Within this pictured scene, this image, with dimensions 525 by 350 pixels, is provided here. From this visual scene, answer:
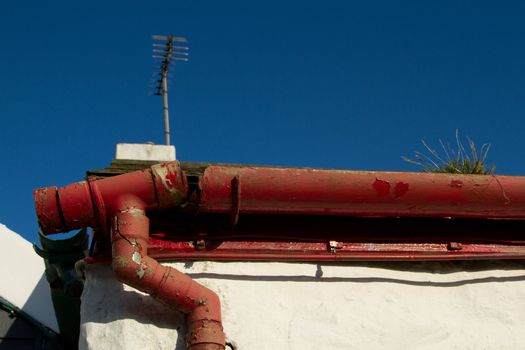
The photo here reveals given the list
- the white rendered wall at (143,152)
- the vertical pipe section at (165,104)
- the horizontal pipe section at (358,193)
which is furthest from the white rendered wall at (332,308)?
the vertical pipe section at (165,104)

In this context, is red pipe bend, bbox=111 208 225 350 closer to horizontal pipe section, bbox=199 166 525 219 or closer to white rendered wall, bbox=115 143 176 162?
horizontal pipe section, bbox=199 166 525 219

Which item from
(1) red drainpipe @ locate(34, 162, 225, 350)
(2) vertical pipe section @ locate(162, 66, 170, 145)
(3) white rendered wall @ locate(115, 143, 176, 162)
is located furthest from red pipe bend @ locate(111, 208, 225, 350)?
(2) vertical pipe section @ locate(162, 66, 170, 145)

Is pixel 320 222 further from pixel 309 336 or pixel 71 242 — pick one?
pixel 71 242

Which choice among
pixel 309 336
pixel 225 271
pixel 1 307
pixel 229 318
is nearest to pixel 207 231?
pixel 225 271

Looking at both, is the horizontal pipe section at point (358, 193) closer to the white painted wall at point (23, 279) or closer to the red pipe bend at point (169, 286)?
the red pipe bend at point (169, 286)

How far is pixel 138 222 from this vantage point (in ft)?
13.5

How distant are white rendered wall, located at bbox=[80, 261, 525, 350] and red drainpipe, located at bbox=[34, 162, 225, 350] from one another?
0.48 ft

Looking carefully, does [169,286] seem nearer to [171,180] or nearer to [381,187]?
[171,180]

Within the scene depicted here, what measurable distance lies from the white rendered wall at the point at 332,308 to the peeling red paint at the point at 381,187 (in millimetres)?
412

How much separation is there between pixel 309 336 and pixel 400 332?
0.49m

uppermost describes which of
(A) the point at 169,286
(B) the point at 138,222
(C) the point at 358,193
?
(C) the point at 358,193

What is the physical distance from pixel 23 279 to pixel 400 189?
11.0 ft

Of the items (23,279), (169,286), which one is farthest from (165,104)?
(169,286)

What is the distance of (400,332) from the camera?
14.0ft
